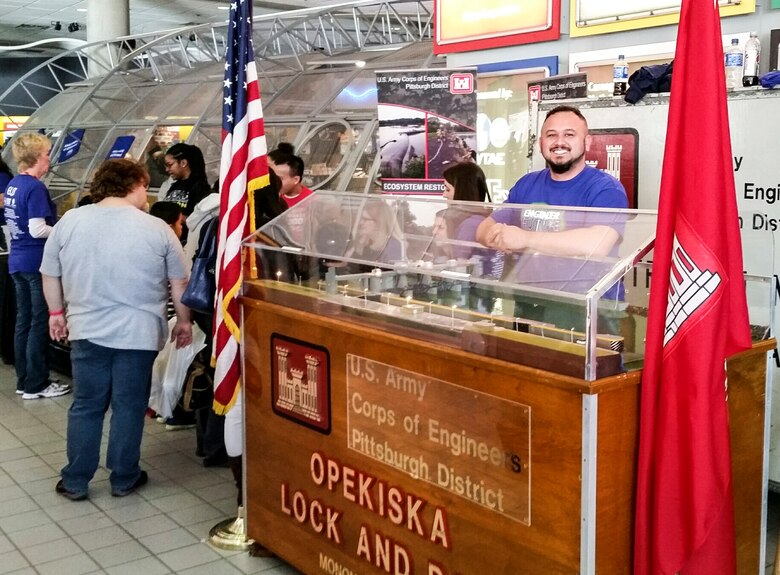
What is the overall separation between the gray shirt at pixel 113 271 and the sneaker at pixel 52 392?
8.14 feet

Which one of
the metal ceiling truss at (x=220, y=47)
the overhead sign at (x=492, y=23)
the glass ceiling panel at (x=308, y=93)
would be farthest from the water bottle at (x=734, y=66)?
the metal ceiling truss at (x=220, y=47)

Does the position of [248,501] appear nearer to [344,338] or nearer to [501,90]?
[344,338]

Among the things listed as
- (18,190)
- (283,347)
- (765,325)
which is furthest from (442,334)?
(18,190)

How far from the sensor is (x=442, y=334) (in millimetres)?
2924

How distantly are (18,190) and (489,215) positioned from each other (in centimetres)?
442

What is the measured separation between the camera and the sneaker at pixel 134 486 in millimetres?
4746

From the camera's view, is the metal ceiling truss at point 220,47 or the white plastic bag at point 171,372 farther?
the metal ceiling truss at point 220,47

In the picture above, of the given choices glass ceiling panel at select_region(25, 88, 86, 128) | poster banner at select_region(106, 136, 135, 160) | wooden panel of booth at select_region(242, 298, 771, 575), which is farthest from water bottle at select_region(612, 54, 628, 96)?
glass ceiling panel at select_region(25, 88, 86, 128)

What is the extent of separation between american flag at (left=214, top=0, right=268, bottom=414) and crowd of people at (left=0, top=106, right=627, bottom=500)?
155 millimetres

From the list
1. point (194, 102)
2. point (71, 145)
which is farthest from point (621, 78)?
point (71, 145)

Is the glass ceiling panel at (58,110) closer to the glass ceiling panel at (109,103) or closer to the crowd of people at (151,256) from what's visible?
the glass ceiling panel at (109,103)

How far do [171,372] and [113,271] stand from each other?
1389mm

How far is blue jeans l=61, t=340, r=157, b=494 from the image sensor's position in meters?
4.55

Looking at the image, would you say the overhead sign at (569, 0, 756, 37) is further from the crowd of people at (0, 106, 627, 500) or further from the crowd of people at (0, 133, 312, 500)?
the crowd of people at (0, 133, 312, 500)
